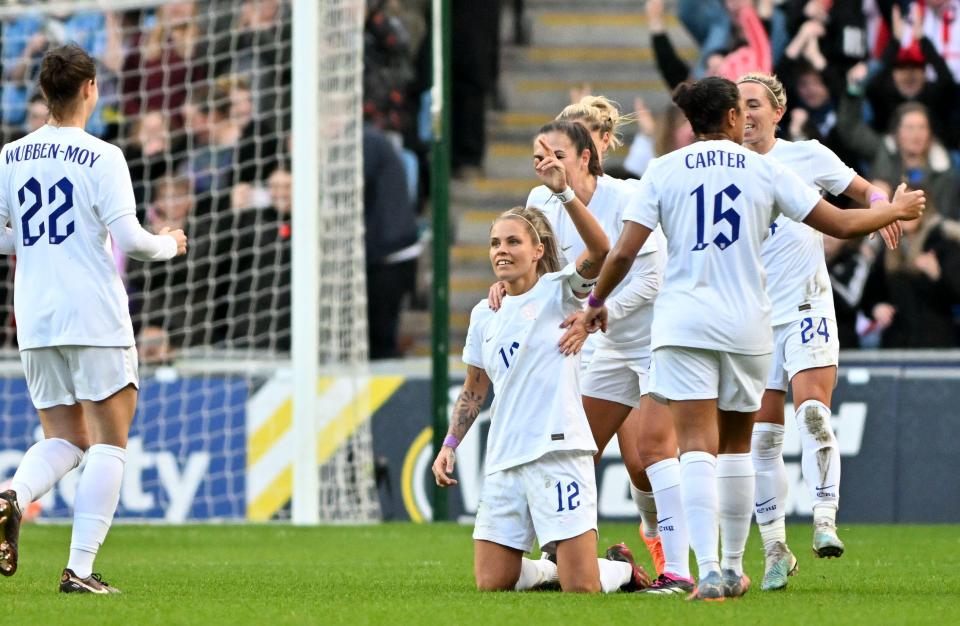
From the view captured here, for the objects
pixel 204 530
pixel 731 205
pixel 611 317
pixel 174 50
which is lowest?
pixel 204 530

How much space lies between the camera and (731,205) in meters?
5.62

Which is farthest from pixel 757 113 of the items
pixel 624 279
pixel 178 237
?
pixel 178 237

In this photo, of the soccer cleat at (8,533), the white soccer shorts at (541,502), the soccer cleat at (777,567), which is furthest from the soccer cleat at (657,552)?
the soccer cleat at (8,533)

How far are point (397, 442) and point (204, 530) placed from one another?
1.73 meters

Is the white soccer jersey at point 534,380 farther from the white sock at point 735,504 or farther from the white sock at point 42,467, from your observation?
the white sock at point 42,467

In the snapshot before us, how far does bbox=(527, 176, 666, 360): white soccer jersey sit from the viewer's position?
21.7 ft

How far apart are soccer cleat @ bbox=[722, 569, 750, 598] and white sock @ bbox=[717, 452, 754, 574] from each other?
0.07ft

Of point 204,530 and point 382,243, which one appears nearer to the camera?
point 204,530

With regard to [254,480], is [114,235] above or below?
above

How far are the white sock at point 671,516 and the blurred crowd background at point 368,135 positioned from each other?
255 inches

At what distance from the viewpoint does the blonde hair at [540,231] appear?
625cm

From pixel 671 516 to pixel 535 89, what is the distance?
966 centimetres

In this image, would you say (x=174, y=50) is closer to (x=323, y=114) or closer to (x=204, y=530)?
(x=323, y=114)

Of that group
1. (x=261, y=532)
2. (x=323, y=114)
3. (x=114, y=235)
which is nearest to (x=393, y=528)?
(x=261, y=532)
